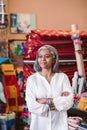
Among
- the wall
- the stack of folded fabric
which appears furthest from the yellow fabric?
the wall

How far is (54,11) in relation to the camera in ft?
14.9

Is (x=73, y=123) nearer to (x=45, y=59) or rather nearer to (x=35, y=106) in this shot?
(x=35, y=106)

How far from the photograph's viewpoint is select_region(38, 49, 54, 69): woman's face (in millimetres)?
2111

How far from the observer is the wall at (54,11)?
4.36 metres

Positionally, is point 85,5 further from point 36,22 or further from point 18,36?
point 18,36

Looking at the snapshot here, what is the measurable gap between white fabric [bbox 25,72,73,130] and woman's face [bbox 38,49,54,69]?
9 centimetres

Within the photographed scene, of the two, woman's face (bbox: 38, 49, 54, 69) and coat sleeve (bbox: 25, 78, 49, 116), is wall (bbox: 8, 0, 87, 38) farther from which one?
coat sleeve (bbox: 25, 78, 49, 116)

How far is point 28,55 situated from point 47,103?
49.3 inches

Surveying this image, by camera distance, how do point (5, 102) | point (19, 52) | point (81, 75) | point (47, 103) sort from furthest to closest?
point (19, 52), point (5, 102), point (81, 75), point (47, 103)

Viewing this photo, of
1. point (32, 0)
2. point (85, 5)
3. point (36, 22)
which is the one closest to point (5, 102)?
point (36, 22)

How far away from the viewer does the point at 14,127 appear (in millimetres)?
3869

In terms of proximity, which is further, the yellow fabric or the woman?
the yellow fabric

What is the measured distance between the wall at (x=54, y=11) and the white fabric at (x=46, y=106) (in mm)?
2348

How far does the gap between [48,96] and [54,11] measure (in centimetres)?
275
